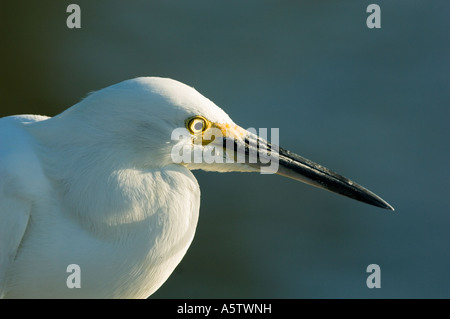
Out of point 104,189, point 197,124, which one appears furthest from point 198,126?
point 104,189

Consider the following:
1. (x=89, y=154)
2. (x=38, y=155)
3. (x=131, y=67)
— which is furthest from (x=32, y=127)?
(x=131, y=67)

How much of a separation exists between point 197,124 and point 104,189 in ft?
0.68

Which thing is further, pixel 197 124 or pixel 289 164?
pixel 289 164

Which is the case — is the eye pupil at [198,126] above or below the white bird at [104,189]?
above

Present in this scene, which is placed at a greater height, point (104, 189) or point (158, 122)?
point (158, 122)

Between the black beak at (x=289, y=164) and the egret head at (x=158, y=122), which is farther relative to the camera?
the black beak at (x=289, y=164)

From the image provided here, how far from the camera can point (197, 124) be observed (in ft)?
3.96

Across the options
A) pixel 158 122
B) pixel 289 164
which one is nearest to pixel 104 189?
pixel 158 122

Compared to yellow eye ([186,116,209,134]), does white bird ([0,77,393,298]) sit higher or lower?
lower

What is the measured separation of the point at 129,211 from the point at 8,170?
0.25 meters

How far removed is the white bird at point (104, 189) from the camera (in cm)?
118

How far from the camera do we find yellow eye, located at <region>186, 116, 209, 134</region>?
1190 millimetres

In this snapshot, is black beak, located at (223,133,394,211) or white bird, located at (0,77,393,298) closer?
white bird, located at (0,77,393,298)

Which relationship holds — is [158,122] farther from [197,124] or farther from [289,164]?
[289,164]
